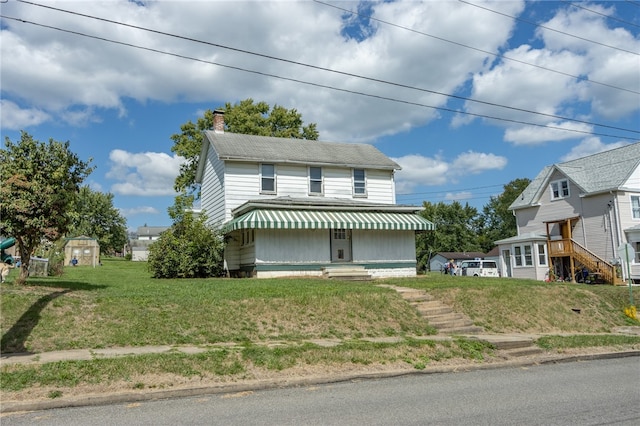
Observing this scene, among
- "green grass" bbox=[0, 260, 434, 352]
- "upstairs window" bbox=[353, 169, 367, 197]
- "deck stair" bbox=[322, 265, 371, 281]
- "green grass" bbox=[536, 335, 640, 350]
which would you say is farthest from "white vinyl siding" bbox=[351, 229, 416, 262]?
"green grass" bbox=[536, 335, 640, 350]

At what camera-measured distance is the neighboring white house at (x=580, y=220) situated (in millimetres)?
30969

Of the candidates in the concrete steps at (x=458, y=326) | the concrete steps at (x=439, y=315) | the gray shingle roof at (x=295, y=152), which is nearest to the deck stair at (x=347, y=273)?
the concrete steps at (x=458, y=326)

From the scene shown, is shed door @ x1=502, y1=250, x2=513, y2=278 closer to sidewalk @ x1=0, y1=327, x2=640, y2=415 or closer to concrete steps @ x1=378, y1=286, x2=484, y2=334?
concrete steps @ x1=378, y1=286, x2=484, y2=334

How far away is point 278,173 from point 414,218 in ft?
24.0

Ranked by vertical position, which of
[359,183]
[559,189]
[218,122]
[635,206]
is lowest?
[635,206]

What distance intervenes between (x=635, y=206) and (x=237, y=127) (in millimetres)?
28947

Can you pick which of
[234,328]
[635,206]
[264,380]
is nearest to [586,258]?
[635,206]

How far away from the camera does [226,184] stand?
2389cm

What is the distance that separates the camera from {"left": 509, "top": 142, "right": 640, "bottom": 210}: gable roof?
31922 mm

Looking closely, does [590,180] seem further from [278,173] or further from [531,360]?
[531,360]

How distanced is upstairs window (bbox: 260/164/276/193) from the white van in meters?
24.5

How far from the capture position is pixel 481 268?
43500 mm

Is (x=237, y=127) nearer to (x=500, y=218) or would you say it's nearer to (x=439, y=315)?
(x=439, y=315)

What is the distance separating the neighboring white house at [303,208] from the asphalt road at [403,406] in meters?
12.1
